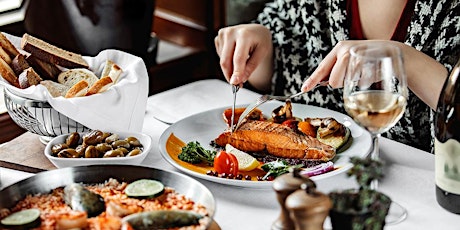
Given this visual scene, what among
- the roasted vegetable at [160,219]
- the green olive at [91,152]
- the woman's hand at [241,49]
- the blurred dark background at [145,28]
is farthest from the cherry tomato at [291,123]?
the blurred dark background at [145,28]

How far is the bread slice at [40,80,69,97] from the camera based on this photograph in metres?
1.71

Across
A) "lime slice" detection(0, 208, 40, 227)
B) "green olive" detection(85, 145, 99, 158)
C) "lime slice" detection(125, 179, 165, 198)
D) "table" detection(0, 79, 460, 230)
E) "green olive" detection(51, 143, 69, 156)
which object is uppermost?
"lime slice" detection(0, 208, 40, 227)

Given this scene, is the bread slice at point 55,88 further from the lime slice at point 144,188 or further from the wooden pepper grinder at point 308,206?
the wooden pepper grinder at point 308,206

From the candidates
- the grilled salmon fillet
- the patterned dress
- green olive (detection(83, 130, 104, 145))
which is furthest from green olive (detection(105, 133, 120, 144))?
the patterned dress

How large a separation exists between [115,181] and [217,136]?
43 centimetres

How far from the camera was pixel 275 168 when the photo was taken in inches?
59.8

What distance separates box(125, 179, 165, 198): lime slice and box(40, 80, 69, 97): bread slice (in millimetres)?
441

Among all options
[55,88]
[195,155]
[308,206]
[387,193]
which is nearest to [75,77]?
[55,88]

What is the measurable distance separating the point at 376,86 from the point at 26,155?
83cm

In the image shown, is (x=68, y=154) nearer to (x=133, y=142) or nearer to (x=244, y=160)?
(x=133, y=142)

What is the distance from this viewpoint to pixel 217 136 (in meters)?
1.77

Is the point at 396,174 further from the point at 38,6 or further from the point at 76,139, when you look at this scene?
the point at 38,6

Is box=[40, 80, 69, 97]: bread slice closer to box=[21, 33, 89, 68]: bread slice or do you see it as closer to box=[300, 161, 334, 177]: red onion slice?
box=[21, 33, 89, 68]: bread slice

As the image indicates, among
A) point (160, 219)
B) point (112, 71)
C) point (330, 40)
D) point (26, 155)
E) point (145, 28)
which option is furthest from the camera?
point (145, 28)
